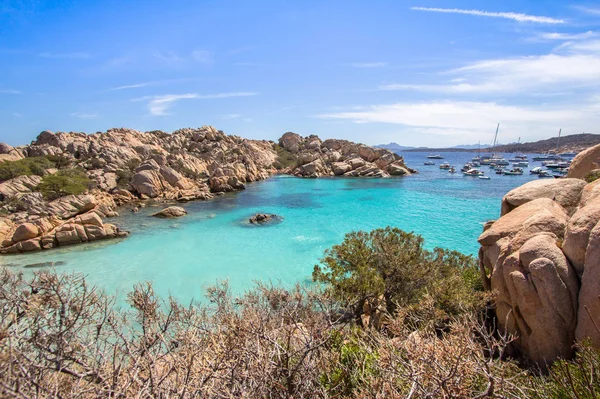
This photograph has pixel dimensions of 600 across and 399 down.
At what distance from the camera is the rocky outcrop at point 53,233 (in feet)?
68.7

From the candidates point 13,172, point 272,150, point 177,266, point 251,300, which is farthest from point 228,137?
point 251,300

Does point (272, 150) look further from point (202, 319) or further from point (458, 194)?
point (202, 319)

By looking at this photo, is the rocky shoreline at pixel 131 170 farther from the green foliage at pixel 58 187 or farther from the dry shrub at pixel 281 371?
the dry shrub at pixel 281 371

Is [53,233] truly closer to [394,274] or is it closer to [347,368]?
[394,274]

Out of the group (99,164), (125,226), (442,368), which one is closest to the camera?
(442,368)

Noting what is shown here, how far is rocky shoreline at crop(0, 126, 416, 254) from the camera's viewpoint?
23.6 metres

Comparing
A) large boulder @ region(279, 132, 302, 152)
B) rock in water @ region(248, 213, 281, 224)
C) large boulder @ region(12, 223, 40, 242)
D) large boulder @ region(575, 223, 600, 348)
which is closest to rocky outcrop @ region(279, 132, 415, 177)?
large boulder @ region(279, 132, 302, 152)

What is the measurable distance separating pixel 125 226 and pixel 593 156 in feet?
101

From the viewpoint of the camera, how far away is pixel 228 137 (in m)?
76.4

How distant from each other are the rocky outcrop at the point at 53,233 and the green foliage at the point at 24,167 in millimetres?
13376

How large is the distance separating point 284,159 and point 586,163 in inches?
2703

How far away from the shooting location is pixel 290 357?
5.82 meters

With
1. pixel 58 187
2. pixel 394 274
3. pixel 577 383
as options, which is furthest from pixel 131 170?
pixel 577 383

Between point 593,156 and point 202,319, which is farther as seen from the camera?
point 593,156
